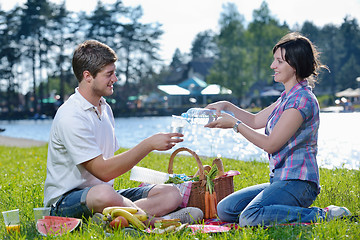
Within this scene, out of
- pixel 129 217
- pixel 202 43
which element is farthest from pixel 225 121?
pixel 202 43

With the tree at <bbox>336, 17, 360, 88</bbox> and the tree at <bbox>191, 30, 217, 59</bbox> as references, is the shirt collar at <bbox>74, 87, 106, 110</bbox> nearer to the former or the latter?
the tree at <bbox>336, 17, 360, 88</bbox>

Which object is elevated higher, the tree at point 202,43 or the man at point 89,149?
the tree at point 202,43

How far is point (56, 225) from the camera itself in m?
3.35

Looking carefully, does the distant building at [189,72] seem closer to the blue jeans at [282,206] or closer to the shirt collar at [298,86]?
the shirt collar at [298,86]

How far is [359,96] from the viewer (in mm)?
56094

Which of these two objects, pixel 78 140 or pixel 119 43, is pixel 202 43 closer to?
pixel 119 43

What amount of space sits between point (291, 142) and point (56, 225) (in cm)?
180

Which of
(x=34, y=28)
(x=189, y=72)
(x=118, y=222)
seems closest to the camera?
(x=118, y=222)

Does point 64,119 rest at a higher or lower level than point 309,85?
lower

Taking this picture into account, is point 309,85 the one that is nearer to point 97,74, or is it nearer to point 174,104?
point 97,74

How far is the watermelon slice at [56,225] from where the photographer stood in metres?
3.29

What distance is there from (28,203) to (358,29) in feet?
226

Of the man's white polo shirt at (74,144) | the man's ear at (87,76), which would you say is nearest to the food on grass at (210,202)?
the man's white polo shirt at (74,144)

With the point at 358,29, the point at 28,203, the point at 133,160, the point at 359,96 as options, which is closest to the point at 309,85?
the point at 133,160
